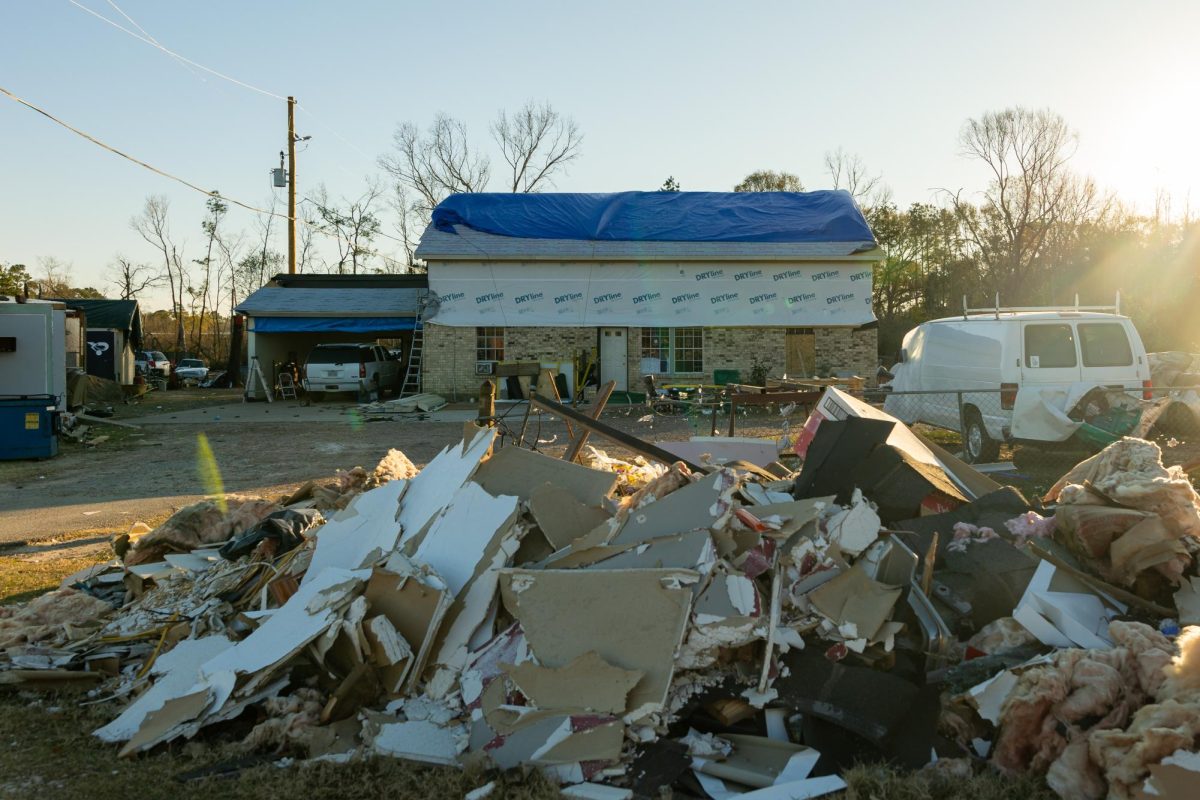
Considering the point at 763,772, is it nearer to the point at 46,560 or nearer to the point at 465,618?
the point at 465,618

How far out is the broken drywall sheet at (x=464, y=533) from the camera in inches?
194

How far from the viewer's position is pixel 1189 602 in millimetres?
4199

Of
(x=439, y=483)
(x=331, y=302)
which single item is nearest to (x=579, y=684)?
(x=439, y=483)

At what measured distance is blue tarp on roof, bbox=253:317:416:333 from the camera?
91.1 ft

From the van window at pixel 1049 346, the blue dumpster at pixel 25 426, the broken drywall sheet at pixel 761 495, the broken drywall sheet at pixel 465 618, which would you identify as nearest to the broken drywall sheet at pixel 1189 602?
the broken drywall sheet at pixel 761 495

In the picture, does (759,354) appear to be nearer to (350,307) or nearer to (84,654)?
(350,307)

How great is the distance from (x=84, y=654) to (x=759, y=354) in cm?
2235

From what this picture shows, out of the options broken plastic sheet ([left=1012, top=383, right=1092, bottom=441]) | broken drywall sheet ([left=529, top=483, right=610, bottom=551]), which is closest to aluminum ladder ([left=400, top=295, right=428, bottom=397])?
broken plastic sheet ([left=1012, top=383, right=1092, bottom=441])

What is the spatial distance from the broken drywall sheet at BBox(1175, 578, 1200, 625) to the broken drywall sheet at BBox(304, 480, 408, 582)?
407 cm

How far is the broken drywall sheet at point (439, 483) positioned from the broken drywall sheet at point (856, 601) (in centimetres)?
234

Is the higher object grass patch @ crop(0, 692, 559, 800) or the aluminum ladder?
the aluminum ladder

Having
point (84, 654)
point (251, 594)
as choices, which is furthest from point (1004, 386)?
point (84, 654)

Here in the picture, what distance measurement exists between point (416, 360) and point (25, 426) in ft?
42.7

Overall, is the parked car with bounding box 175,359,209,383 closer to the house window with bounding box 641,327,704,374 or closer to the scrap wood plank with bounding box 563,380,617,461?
the house window with bounding box 641,327,704,374
